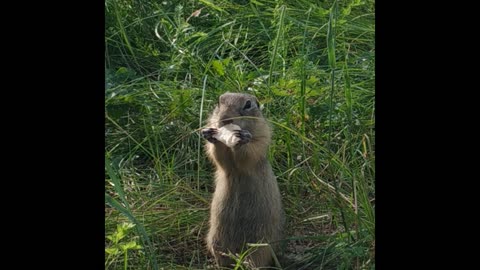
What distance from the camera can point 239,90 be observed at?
498 cm

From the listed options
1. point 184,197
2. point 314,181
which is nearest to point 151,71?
point 184,197

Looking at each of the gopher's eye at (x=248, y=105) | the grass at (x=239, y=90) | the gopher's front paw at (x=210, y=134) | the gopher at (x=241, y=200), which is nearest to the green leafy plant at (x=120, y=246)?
the grass at (x=239, y=90)

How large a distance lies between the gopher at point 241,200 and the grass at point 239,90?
0.14 m

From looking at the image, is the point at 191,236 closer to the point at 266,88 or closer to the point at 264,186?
the point at 264,186

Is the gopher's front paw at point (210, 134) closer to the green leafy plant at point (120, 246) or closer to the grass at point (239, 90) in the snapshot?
the grass at point (239, 90)

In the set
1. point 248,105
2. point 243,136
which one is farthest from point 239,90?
point 243,136

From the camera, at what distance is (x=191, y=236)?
4.37m

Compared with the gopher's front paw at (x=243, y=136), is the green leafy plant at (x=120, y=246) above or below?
below

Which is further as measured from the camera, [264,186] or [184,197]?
[184,197]

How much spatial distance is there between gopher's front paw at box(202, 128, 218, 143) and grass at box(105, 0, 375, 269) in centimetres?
8

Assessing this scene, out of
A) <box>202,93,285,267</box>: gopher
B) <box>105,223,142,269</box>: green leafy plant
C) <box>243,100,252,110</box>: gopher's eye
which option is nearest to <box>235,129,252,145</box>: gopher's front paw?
<box>202,93,285,267</box>: gopher

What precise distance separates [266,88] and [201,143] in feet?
1.85

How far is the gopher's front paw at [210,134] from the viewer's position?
4.05m

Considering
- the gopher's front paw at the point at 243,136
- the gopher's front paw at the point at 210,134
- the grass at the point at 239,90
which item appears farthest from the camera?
the grass at the point at 239,90
